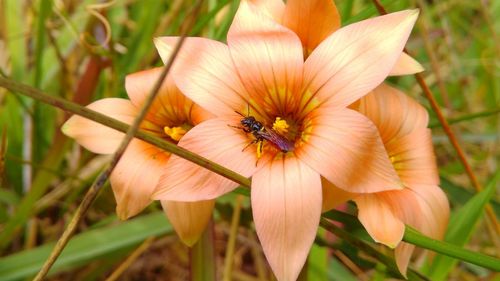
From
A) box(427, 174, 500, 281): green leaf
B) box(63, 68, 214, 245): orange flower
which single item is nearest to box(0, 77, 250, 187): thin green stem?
box(63, 68, 214, 245): orange flower

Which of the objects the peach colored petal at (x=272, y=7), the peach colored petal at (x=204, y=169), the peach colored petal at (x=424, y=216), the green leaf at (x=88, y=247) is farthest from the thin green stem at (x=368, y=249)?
the green leaf at (x=88, y=247)

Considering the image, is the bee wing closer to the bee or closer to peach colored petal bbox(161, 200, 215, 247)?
the bee

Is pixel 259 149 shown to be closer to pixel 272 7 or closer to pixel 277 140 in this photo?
pixel 277 140

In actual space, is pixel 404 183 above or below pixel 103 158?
above

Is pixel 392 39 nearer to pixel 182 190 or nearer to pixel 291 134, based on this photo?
pixel 291 134

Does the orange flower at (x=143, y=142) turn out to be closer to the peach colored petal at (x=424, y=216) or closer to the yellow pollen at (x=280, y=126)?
the yellow pollen at (x=280, y=126)

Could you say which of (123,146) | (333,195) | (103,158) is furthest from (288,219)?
(103,158)

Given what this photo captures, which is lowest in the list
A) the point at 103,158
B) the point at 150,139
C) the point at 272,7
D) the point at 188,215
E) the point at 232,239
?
the point at 103,158
